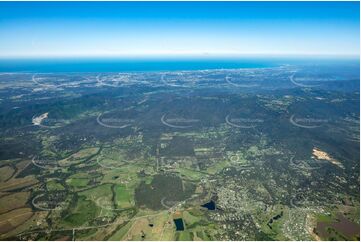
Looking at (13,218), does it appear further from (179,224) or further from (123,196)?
(179,224)

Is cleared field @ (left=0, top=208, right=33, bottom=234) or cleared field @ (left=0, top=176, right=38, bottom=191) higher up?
cleared field @ (left=0, top=208, right=33, bottom=234)

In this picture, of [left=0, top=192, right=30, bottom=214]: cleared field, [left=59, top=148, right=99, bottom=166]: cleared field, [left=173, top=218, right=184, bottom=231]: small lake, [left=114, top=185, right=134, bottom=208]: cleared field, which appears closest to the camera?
[left=173, top=218, right=184, bottom=231]: small lake

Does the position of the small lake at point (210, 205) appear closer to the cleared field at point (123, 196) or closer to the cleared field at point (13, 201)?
the cleared field at point (123, 196)

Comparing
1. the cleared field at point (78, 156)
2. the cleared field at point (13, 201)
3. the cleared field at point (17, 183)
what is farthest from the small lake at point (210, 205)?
the cleared field at point (78, 156)

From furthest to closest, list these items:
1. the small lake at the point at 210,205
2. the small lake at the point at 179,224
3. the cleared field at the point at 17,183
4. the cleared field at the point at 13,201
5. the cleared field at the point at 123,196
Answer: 1. the cleared field at the point at 17,183
2. the cleared field at the point at 123,196
3. the cleared field at the point at 13,201
4. the small lake at the point at 210,205
5. the small lake at the point at 179,224

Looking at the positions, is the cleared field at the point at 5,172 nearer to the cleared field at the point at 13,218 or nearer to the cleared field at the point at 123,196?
the cleared field at the point at 13,218

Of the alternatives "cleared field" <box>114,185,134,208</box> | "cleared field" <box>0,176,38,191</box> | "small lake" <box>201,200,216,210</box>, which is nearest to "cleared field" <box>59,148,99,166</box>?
"cleared field" <box>0,176,38,191</box>

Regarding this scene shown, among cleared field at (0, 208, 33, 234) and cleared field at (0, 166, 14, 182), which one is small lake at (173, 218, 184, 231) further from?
cleared field at (0, 166, 14, 182)

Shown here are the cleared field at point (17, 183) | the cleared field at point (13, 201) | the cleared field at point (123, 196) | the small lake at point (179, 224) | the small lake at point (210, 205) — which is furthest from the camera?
the cleared field at point (17, 183)

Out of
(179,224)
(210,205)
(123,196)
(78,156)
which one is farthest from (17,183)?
(210,205)

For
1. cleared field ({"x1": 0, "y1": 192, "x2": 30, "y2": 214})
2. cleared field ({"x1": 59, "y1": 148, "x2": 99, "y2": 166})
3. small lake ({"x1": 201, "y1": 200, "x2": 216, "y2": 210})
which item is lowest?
cleared field ({"x1": 59, "y1": 148, "x2": 99, "y2": 166})

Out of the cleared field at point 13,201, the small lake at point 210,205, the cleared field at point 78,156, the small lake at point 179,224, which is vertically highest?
the cleared field at point 13,201

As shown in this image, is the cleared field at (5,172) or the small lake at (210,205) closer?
the small lake at (210,205)

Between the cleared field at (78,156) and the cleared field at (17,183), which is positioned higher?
the cleared field at (17,183)
